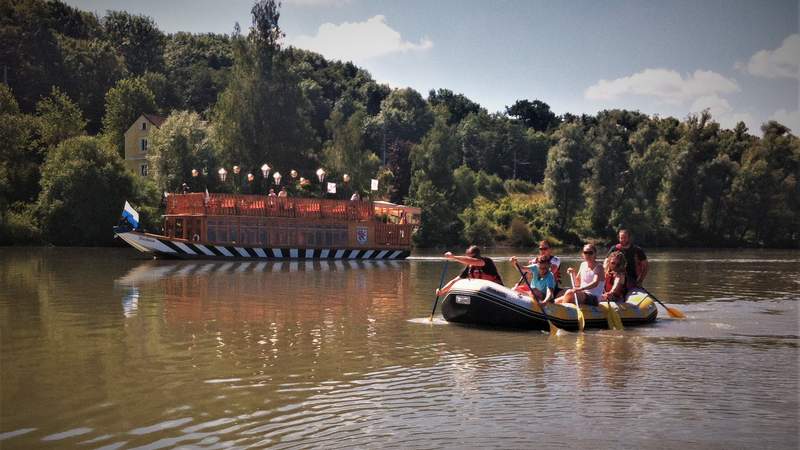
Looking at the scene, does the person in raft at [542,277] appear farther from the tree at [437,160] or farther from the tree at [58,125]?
the tree at [437,160]

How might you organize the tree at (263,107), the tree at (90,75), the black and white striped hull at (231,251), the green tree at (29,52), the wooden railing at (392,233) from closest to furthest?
the black and white striped hull at (231,251) < the wooden railing at (392,233) < the tree at (263,107) < the green tree at (29,52) < the tree at (90,75)

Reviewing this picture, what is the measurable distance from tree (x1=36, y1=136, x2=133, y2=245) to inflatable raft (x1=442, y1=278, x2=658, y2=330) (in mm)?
49740

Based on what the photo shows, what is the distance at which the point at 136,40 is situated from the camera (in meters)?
116

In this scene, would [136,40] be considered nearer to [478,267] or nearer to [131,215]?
[131,215]

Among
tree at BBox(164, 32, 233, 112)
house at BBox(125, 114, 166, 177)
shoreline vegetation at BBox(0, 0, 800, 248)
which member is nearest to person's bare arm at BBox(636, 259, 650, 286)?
shoreline vegetation at BBox(0, 0, 800, 248)

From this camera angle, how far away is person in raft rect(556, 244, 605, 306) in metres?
19.9

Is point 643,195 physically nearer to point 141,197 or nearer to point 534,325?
point 141,197

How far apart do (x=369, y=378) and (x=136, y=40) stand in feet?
368

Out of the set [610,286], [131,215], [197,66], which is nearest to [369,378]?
[610,286]

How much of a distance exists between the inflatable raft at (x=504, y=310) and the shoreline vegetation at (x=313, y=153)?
A: 164 feet

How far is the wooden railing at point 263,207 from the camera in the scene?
50.0m

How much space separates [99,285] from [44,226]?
120 ft

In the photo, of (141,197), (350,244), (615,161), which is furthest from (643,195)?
(141,197)

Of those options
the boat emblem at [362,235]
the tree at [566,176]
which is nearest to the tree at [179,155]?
the boat emblem at [362,235]
